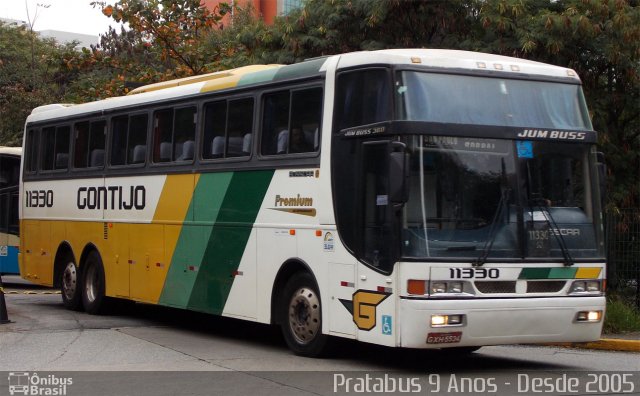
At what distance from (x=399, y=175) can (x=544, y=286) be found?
213 cm

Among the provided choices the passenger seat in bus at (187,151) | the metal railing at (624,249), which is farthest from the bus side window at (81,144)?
the metal railing at (624,249)

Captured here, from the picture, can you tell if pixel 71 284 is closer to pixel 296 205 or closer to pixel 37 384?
pixel 296 205

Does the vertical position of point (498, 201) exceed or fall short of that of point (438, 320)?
it exceeds it

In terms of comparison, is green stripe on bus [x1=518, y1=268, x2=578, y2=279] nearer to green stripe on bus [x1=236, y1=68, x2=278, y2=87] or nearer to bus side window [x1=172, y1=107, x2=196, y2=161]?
green stripe on bus [x1=236, y1=68, x2=278, y2=87]

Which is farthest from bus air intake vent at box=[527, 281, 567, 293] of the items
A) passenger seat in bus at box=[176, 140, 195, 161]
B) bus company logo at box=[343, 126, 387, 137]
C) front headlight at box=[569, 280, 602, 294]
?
passenger seat in bus at box=[176, 140, 195, 161]

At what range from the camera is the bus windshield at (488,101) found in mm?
11195

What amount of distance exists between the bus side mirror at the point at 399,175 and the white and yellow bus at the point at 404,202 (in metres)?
0.01

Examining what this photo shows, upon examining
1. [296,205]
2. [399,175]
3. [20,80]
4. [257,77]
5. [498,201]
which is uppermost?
[20,80]

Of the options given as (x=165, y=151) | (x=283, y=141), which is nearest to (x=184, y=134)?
(x=165, y=151)

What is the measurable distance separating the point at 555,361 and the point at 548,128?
306cm

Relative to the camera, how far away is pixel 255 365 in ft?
39.2

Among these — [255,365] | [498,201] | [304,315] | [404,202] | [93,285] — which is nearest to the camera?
[404,202]

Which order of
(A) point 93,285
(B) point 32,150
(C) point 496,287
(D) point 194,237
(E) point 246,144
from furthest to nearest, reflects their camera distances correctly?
(B) point 32,150 → (A) point 93,285 → (D) point 194,237 → (E) point 246,144 → (C) point 496,287

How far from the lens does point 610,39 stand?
19.1 meters
